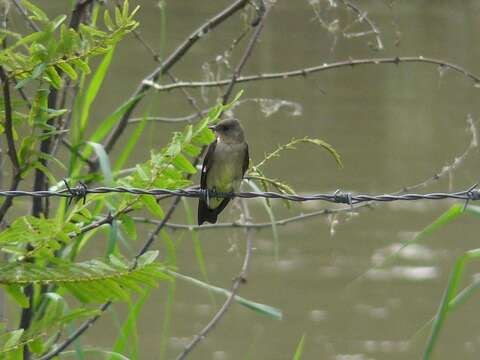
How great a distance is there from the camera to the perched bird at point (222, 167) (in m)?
4.69

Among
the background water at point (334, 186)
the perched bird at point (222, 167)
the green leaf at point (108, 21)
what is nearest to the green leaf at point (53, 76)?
the green leaf at point (108, 21)

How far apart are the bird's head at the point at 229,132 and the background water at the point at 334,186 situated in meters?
0.48

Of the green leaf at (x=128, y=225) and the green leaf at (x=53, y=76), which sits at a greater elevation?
the green leaf at (x=53, y=76)

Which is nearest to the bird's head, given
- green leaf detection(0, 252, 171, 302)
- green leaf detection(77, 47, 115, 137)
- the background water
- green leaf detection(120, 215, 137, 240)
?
the background water

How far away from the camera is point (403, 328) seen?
898cm

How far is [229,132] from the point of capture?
4.99 m

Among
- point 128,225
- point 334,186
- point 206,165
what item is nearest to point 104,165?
point 128,225

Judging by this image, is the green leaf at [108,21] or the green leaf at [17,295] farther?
the green leaf at [108,21]

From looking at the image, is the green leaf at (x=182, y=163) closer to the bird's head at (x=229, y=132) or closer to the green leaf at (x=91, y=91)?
the green leaf at (x=91, y=91)

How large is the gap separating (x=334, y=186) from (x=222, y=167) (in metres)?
6.81

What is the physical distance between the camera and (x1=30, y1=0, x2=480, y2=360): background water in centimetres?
874

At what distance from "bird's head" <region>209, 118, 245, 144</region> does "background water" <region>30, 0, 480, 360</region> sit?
1.57ft

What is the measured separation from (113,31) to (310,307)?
21.1ft

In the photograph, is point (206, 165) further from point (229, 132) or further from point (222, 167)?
point (229, 132)
